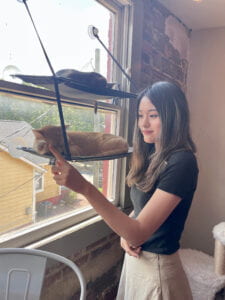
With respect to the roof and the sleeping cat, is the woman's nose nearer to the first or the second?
the sleeping cat

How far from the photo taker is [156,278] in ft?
3.34

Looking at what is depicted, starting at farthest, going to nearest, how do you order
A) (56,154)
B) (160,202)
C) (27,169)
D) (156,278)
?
1. (27,169)
2. (156,278)
3. (160,202)
4. (56,154)

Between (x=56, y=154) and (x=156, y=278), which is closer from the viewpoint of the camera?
(x=56, y=154)

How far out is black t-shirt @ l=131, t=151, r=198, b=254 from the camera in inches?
35.2

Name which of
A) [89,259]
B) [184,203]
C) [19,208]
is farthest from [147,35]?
[89,259]

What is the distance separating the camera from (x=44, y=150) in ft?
2.22

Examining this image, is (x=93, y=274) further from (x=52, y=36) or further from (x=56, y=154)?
(x=52, y=36)

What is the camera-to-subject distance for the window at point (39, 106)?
107 cm

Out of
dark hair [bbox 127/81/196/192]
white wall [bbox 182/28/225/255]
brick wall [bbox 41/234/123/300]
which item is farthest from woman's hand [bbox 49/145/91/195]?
white wall [bbox 182/28/225/255]

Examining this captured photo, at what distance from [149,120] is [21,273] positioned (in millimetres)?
701

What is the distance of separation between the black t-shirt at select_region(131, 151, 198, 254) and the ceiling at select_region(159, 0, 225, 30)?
4.53 feet

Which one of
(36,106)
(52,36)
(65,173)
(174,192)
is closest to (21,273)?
(65,173)

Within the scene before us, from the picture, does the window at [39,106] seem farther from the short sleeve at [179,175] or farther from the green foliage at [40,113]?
the short sleeve at [179,175]

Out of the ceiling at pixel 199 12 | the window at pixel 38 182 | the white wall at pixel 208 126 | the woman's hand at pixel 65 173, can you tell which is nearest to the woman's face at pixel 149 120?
the woman's hand at pixel 65 173
